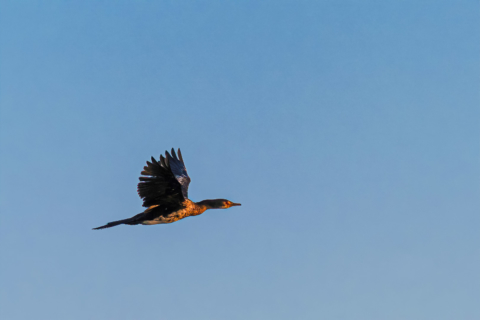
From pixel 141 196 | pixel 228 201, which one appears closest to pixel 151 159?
pixel 141 196

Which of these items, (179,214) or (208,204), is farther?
(208,204)

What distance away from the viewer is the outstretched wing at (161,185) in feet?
51.5

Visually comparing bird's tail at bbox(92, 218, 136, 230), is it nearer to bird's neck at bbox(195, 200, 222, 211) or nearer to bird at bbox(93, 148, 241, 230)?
bird at bbox(93, 148, 241, 230)

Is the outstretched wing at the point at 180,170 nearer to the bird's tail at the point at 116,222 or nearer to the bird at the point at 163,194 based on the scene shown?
the bird at the point at 163,194

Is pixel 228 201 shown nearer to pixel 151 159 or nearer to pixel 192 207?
pixel 192 207

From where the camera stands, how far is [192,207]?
17.0 m

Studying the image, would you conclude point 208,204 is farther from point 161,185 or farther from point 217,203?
point 161,185

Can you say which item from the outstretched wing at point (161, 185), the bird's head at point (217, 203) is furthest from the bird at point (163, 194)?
the bird's head at point (217, 203)

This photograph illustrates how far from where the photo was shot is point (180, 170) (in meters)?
17.3

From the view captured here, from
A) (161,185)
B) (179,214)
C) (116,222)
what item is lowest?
(116,222)

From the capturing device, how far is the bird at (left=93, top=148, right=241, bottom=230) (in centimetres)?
1577

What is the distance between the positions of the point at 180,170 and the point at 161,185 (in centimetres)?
139

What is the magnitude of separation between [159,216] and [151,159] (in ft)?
6.06

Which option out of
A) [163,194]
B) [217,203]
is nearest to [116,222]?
[163,194]
